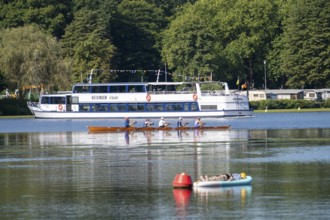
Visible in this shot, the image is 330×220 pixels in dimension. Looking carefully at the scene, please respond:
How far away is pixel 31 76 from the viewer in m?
136

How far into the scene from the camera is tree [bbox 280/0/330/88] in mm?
161500

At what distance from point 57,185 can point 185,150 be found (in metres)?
20.0

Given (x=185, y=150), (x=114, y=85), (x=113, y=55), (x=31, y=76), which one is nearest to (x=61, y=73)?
(x=31, y=76)

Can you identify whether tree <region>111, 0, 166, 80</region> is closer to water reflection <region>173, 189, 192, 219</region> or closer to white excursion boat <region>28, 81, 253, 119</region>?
white excursion boat <region>28, 81, 253, 119</region>

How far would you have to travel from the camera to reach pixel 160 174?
5409 centimetres

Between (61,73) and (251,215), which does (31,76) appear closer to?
(61,73)

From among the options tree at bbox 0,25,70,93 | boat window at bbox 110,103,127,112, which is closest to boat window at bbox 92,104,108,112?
boat window at bbox 110,103,127,112

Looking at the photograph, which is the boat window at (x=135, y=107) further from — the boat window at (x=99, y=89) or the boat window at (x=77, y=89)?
the boat window at (x=77, y=89)

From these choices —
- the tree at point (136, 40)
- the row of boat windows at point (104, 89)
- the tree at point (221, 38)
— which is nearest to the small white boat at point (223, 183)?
the row of boat windows at point (104, 89)

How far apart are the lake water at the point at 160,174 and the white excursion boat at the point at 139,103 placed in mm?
33118

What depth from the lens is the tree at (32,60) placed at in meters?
136

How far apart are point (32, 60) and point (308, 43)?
46.5m

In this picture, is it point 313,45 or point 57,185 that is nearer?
point 57,185

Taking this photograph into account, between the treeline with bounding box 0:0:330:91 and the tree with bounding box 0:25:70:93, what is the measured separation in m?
7.50
